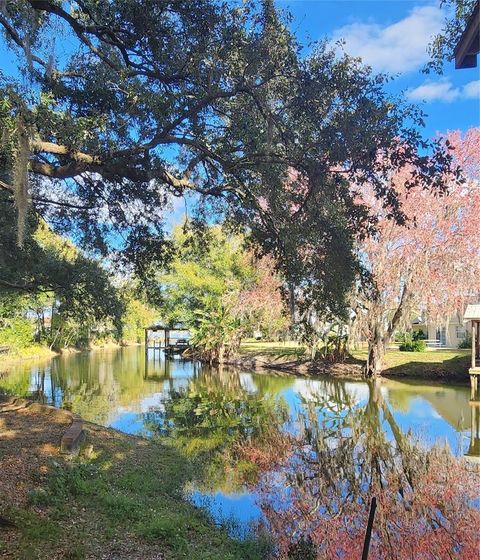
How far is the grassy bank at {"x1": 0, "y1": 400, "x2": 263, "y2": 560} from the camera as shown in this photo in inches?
185

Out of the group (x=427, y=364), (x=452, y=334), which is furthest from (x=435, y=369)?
(x=452, y=334)

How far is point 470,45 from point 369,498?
21.5ft

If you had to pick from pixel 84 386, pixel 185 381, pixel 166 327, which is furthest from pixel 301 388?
pixel 166 327

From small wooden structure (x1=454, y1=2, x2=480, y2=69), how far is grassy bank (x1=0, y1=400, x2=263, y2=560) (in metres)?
4.87

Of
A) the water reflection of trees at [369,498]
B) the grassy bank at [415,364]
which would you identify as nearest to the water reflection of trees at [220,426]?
the water reflection of trees at [369,498]

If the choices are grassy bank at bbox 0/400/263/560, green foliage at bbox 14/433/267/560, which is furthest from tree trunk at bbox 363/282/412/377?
green foliage at bbox 14/433/267/560

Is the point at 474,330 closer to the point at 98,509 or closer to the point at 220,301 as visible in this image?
the point at 220,301

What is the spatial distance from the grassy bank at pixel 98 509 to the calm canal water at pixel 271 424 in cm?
65

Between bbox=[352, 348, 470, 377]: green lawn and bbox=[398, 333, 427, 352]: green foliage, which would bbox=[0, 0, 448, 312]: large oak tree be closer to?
bbox=[352, 348, 470, 377]: green lawn

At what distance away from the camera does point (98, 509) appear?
19.0 feet

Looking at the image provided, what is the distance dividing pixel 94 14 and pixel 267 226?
3.48 metres

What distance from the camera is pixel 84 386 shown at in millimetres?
21734

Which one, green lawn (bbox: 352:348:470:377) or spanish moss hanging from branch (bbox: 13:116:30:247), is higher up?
spanish moss hanging from branch (bbox: 13:116:30:247)

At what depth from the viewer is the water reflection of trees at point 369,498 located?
241 inches
